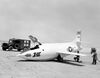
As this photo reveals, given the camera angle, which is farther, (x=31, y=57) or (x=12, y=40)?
(x=12, y=40)

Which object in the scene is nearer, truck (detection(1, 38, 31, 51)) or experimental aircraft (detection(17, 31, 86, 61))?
experimental aircraft (detection(17, 31, 86, 61))

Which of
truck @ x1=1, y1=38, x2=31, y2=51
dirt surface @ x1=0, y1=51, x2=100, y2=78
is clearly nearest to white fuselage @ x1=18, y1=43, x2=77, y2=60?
dirt surface @ x1=0, y1=51, x2=100, y2=78

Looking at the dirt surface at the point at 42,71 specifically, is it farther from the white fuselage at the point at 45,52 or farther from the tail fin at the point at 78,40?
the tail fin at the point at 78,40

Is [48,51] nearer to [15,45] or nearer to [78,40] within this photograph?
[78,40]

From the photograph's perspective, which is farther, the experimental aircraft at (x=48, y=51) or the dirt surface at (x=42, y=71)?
the experimental aircraft at (x=48, y=51)

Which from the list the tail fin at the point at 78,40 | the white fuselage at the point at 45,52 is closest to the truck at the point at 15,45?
the tail fin at the point at 78,40

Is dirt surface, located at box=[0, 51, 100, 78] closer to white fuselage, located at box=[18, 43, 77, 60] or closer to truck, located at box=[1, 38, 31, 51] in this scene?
white fuselage, located at box=[18, 43, 77, 60]

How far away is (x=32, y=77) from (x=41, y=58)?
10.7 m

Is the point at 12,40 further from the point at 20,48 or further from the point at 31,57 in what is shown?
the point at 31,57

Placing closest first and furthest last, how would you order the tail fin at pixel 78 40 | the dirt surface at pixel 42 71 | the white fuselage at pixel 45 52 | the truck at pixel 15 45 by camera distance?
the dirt surface at pixel 42 71 < the white fuselage at pixel 45 52 < the tail fin at pixel 78 40 < the truck at pixel 15 45

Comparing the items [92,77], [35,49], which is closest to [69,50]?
[35,49]

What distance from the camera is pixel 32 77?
13664 millimetres

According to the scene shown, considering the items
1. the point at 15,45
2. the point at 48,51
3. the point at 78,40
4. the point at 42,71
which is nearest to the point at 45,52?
the point at 48,51

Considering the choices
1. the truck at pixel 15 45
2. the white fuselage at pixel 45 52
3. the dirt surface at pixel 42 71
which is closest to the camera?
the dirt surface at pixel 42 71
